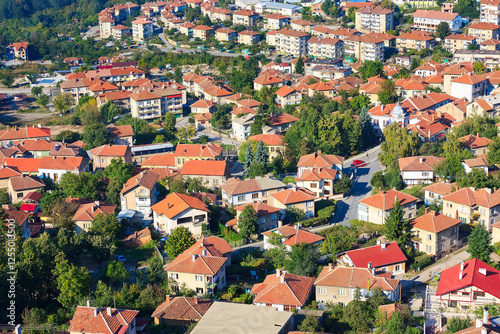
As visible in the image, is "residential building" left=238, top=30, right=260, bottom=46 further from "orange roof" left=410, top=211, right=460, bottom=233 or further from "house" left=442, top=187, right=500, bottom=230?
"orange roof" left=410, top=211, right=460, bottom=233

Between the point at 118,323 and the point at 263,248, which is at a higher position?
the point at 118,323

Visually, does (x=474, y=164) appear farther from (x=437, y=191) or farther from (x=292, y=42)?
(x=292, y=42)

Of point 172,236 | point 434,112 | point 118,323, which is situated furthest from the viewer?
point 434,112

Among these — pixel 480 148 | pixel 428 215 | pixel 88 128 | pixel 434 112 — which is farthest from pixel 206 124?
pixel 428 215

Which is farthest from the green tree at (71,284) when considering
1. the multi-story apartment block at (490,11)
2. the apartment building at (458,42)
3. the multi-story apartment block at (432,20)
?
the multi-story apartment block at (490,11)

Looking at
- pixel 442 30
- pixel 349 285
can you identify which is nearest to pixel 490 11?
pixel 442 30

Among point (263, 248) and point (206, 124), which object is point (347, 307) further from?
point (206, 124)
